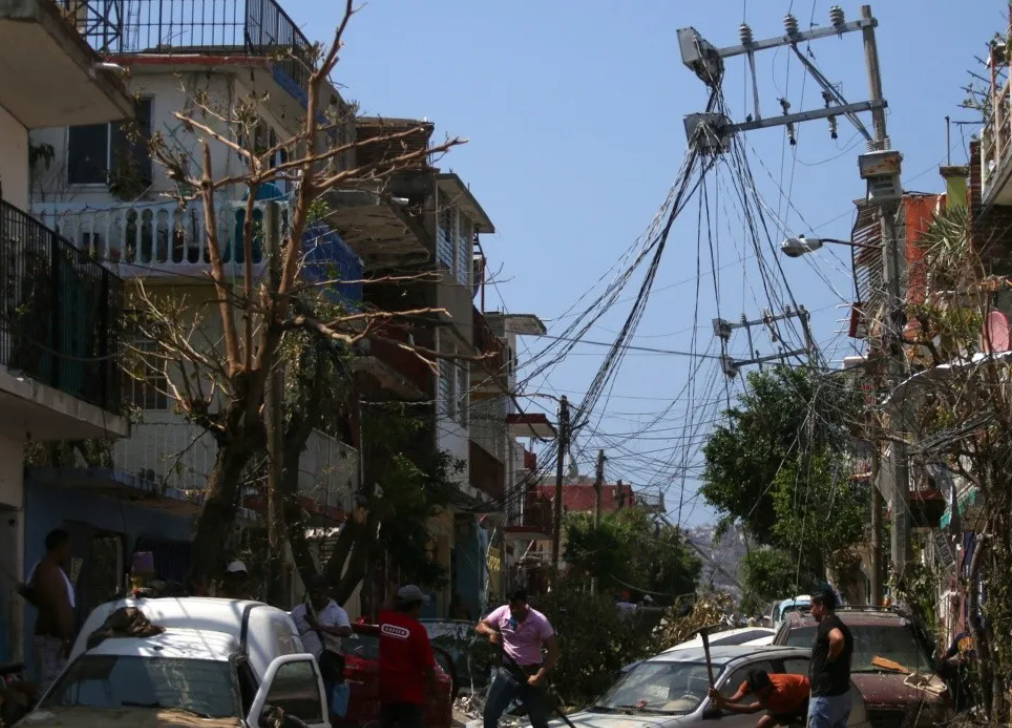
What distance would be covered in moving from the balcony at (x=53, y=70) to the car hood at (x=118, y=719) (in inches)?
250

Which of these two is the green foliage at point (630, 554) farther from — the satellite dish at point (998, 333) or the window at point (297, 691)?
the window at point (297, 691)

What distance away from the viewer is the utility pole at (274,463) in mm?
15250

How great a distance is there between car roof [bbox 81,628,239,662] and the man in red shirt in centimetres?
228

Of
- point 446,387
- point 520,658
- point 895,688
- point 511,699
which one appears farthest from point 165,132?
point 446,387

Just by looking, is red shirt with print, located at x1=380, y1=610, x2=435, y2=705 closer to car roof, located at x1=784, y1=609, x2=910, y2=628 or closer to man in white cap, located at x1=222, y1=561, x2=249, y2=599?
man in white cap, located at x1=222, y1=561, x2=249, y2=599

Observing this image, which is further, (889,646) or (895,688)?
(889,646)

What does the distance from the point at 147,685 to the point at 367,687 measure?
6.48 m

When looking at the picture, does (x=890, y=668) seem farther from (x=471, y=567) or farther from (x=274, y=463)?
(x=471, y=567)

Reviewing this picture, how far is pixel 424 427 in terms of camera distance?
31.4 meters

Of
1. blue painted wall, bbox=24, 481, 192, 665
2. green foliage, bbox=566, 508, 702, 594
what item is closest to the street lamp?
blue painted wall, bbox=24, 481, 192, 665

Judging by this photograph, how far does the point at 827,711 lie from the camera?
1203 centimetres

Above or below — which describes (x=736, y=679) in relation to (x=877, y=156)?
below

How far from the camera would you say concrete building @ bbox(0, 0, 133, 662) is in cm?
1320

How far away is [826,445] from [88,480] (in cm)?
1912
